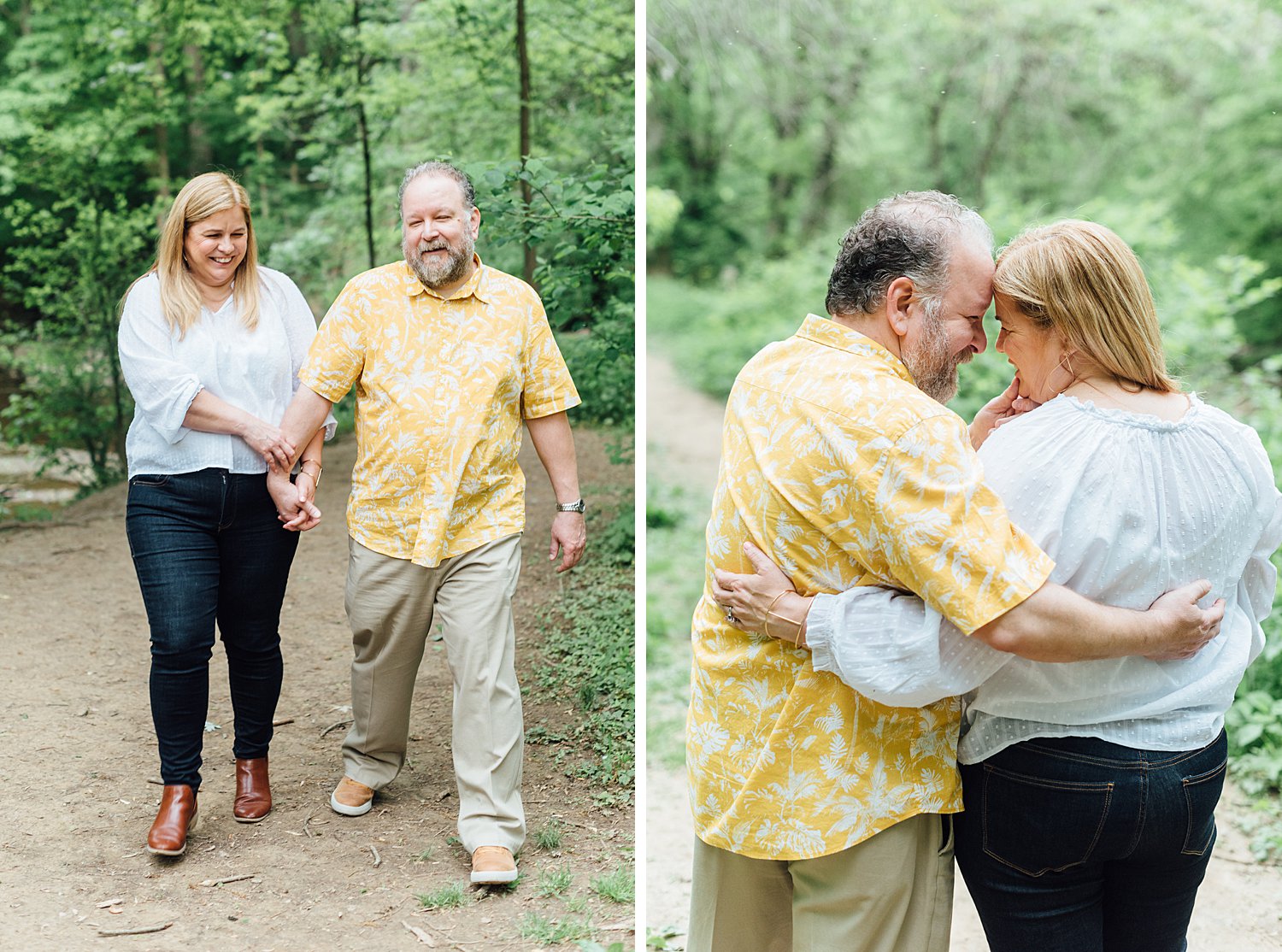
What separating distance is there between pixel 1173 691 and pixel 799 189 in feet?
53.1

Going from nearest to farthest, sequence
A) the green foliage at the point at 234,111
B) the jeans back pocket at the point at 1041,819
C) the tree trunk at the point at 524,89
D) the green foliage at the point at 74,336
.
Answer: the jeans back pocket at the point at 1041,819 < the tree trunk at the point at 524,89 < the green foliage at the point at 234,111 < the green foliage at the point at 74,336

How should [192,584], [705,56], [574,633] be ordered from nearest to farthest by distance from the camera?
[192,584], [574,633], [705,56]

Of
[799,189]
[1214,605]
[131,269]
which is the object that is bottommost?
[1214,605]

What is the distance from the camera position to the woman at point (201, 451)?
3256mm

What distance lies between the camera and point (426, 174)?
330 centimetres

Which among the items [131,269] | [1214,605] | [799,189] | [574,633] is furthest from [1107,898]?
[799,189]

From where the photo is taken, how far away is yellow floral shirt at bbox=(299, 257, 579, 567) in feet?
10.7

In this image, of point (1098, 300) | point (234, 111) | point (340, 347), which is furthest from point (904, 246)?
point (234, 111)

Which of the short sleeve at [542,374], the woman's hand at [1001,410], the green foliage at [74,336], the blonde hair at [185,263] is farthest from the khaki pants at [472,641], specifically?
the green foliage at [74,336]

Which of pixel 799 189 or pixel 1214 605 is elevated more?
pixel 799 189

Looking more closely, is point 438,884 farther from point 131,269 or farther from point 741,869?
point 131,269

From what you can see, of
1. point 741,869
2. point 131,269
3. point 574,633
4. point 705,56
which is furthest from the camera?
point 705,56

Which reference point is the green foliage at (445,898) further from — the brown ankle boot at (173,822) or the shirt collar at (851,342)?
the shirt collar at (851,342)

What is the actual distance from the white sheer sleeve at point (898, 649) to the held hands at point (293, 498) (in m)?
1.85
